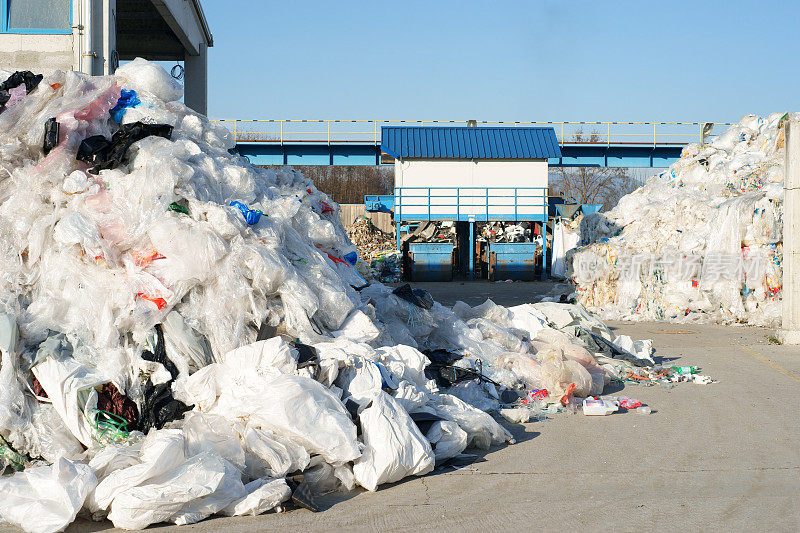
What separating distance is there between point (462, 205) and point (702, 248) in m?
9.80

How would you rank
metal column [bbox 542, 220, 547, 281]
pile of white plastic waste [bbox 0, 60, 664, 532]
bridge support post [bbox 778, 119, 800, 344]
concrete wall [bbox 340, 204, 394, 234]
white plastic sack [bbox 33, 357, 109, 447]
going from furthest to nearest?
concrete wall [bbox 340, 204, 394, 234] < metal column [bbox 542, 220, 547, 281] < bridge support post [bbox 778, 119, 800, 344] < white plastic sack [bbox 33, 357, 109, 447] < pile of white plastic waste [bbox 0, 60, 664, 532]

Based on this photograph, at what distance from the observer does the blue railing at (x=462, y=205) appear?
22.2 meters

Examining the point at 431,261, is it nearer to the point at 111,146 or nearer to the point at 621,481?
the point at 111,146

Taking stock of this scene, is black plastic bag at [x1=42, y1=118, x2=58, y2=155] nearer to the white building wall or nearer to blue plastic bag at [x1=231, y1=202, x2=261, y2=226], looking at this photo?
blue plastic bag at [x1=231, y1=202, x2=261, y2=226]

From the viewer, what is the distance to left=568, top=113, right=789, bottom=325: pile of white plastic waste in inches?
489

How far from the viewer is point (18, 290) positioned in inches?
221

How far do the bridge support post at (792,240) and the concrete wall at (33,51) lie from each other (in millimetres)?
9171

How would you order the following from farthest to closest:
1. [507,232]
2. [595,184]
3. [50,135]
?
[595,184]
[507,232]
[50,135]

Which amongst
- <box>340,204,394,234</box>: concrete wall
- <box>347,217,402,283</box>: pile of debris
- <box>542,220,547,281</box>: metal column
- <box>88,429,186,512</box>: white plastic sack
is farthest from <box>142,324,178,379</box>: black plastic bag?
<box>340,204,394,234</box>: concrete wall

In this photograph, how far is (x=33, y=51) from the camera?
30.0ft

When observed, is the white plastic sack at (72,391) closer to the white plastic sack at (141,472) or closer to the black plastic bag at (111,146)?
the white plastic sack at (141,472)

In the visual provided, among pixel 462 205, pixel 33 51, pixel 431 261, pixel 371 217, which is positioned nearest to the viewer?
pixel 33 51

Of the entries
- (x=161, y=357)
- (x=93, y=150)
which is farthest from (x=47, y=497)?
(x=93, y=150)

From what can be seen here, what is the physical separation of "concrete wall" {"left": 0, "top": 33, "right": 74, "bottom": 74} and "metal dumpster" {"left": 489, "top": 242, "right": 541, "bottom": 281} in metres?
14.7
